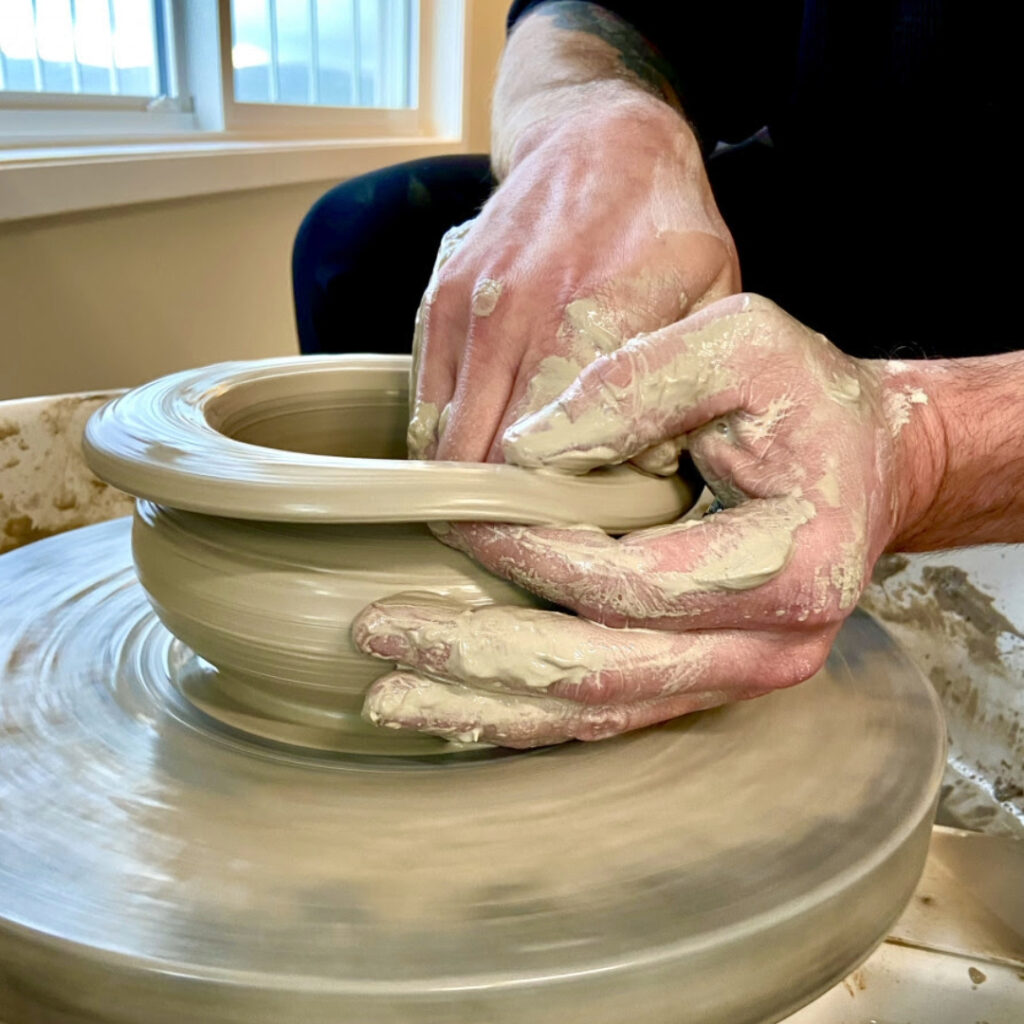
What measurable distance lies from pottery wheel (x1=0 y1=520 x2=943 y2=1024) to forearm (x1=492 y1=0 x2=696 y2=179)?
0.56m

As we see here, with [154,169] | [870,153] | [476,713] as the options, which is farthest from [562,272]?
[154,169]

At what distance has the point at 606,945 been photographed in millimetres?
491

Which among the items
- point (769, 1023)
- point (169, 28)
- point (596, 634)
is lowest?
point (769, 1023)

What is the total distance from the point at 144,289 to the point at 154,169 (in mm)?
210

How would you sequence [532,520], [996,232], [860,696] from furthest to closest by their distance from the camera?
1. [996,232]
2. [860,696]
3. [532,520]

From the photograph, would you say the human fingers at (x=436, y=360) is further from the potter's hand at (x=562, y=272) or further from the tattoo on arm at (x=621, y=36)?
the tattoo on arm at (x=621, y=36)

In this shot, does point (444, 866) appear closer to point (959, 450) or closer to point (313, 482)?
point (313, 482)

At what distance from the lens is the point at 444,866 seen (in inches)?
21.1

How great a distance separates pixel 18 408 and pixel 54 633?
18.1 inches

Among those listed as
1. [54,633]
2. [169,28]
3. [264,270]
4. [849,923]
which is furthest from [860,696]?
[169,28]

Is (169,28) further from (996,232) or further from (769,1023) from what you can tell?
(769,1023)

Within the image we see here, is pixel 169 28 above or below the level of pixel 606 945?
above

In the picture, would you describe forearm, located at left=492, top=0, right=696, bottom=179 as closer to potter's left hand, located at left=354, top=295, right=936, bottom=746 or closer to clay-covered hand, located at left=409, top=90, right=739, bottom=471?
clay-covered hand, located at left=409, top=90, right=739, bottom=471

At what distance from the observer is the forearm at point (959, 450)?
28.3 inches
